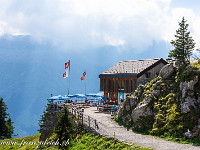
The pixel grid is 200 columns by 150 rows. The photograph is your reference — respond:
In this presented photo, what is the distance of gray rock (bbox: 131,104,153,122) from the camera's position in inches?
922

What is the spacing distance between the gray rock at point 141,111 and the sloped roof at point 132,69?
51.1ft

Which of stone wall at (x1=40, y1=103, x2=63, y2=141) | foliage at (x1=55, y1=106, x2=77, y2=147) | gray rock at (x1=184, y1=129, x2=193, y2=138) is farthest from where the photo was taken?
stone wall at (x1=40, y1=103, x2=63, y2=141)

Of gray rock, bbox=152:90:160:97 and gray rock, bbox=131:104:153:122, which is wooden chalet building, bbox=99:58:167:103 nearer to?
gray rock, bbox=152:90:160:97

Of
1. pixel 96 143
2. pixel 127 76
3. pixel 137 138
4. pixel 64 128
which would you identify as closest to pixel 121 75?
pixel 127 76

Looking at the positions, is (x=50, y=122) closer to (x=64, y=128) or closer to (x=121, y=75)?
(x=64, y=128)

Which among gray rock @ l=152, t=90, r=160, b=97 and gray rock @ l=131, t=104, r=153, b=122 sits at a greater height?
gray rock @ l=152, t=90, r=160, b=97

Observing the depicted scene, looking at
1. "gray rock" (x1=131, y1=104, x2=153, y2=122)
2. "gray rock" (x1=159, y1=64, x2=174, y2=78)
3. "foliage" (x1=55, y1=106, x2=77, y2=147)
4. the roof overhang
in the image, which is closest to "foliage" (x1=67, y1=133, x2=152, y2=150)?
"foliage" (x1=55, y1=106, x2=77, y2=147)

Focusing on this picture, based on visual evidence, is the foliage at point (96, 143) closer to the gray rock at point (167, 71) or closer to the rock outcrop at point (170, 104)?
the rock outcrop at point (170, 104)

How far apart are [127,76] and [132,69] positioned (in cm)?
214

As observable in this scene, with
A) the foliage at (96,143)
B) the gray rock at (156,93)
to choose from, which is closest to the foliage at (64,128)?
the foliage at (96,143)

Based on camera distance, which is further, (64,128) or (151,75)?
(151,75)

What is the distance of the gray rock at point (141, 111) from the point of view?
922 inches

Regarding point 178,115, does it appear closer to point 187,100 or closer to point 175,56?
→ point 187,100

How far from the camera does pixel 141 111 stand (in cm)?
2364
